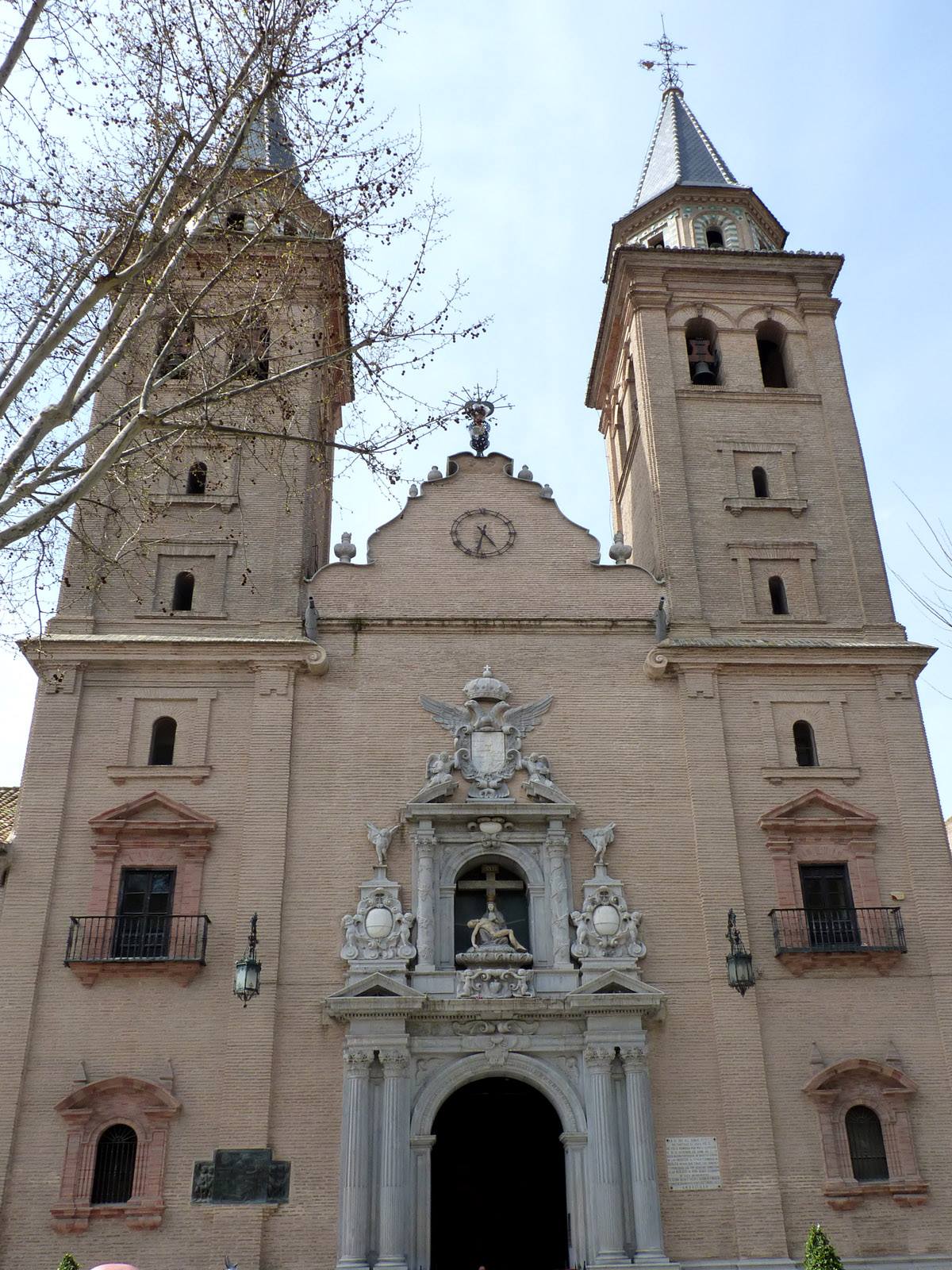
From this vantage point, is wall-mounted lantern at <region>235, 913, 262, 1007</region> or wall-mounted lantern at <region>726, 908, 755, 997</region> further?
wall-mounted lantern at <region>726, 908, 755, 997</region>

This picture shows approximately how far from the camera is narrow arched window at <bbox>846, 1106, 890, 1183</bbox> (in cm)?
1822

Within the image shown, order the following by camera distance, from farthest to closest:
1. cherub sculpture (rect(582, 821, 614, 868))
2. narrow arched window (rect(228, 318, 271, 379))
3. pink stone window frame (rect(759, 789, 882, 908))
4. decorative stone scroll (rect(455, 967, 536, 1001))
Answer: pink stone window frame (rect(759, 789, 882, 908)) → cherub sculpture (rect(582, 821, 614, 868)) → decorative stone scroll (rect(455, 967, 536, 1001)) → narrow arched window (rect(228, 318, 271, 379))

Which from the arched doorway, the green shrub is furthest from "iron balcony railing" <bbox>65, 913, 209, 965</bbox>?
the green shrub

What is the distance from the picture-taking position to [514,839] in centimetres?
2009

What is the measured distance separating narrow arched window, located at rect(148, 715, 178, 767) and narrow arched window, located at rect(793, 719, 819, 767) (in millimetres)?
10612

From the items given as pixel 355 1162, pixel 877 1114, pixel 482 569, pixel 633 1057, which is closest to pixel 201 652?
pixel 482 569

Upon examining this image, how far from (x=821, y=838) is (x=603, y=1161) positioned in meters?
6.32

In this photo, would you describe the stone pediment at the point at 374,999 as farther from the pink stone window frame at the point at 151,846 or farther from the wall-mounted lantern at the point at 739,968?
the wall-mounted lantern at the point at 739,968

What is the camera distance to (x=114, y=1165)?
1766 centimetres

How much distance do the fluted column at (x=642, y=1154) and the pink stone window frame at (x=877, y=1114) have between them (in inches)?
97.5

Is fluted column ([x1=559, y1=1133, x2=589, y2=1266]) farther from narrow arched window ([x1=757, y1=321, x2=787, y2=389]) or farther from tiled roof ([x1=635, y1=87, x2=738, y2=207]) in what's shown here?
tiled roof ([x1=635, y1=87, x2=738, y2=207])

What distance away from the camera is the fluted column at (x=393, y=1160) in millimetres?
17031

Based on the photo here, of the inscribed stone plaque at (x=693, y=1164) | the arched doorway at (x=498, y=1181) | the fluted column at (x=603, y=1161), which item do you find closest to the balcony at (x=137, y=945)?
the arched doorway at (x=498, y=1181)

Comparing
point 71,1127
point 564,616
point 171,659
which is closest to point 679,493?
point 564,616
